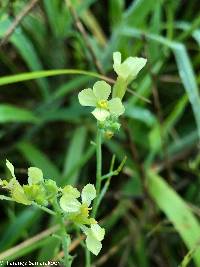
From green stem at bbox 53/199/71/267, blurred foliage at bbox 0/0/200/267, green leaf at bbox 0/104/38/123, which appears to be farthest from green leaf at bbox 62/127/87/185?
green stem at bbox 53/199/71/267

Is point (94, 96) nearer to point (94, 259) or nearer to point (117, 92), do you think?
point (117, 92)

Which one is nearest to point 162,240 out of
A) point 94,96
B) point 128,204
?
point 128,204

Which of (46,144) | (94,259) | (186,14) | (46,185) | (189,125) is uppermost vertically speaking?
(186,14)

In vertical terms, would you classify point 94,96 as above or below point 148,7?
below

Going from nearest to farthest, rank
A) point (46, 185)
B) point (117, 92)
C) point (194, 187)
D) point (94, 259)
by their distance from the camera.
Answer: point (46, 185) → point (117, 92) → point (94, 259) → point (194, 187)

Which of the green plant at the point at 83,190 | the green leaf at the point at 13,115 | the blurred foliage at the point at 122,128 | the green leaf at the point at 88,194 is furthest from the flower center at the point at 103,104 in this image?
the green leaf at the point at 13,115

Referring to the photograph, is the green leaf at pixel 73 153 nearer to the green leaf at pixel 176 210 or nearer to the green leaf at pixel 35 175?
the green leaf at pixel 176 210

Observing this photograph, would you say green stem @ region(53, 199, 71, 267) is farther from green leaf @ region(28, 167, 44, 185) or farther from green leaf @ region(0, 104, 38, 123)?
green leaf @ region(0, 104, 38, 123)

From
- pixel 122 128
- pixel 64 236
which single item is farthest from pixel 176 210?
pixel 64 236
